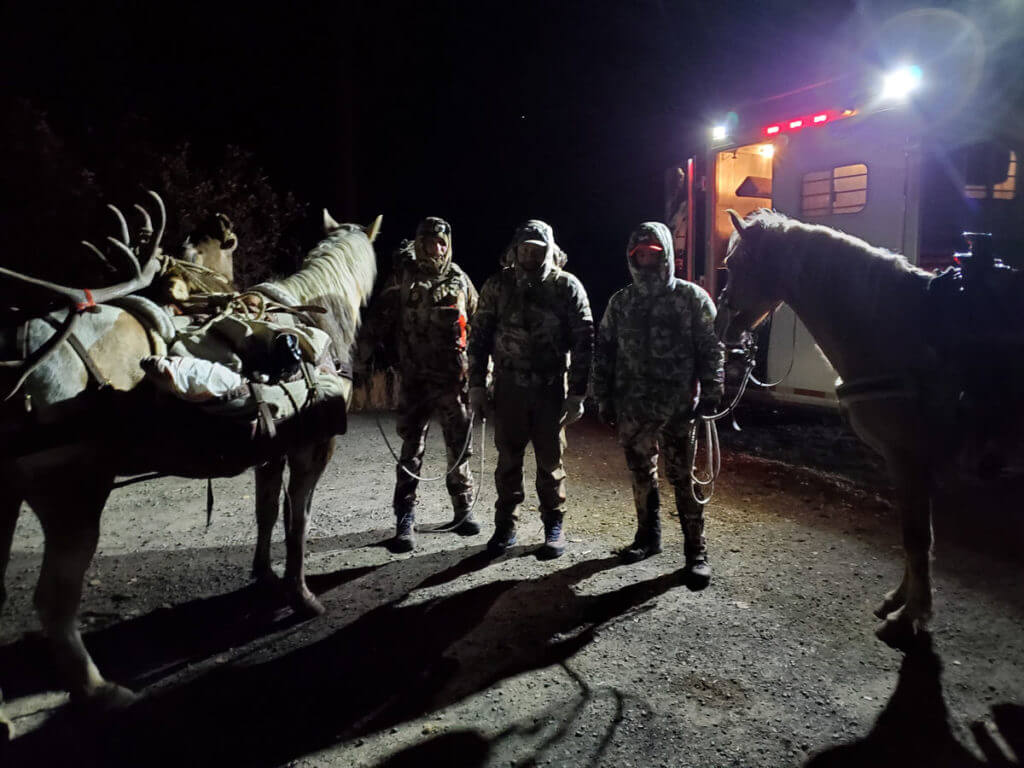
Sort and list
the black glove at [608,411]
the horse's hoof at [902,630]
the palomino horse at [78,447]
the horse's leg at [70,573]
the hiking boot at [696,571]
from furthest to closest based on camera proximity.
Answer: the black glove at [608,411]
the hiking boot at [696,571]
the horse's hoof at [902,630]
the horse's leg at [70,573]
the palomino horse at [78,447]

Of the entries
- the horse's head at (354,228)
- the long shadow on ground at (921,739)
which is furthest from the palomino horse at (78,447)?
the long shadow on ground at (921,739)

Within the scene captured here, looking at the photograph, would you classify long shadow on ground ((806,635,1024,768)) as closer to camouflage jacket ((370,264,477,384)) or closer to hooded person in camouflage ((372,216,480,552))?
hooded person in camouflage ((372,216,480,552))

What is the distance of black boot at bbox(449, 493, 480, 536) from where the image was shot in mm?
4863

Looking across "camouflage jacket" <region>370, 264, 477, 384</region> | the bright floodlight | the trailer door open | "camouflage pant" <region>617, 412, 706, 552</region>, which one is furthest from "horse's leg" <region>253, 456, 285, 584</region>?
the bright floodlight

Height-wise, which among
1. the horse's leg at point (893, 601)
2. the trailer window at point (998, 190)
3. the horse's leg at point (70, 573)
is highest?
the trailer window at point (998, 190)

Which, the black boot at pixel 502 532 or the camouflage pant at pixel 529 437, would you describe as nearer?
the camouflage pant at pixel 529 437

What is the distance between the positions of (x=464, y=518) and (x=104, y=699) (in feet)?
8.38

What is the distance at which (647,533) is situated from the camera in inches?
170

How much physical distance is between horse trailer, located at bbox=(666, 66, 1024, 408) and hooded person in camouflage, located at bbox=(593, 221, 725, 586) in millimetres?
1942

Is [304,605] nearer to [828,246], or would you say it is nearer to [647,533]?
[647,533]

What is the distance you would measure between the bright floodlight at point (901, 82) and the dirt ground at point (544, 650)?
394cm

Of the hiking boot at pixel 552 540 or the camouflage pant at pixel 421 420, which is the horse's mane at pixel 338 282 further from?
the hiking boot at pixel 552 540

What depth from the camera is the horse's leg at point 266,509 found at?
3876 mm

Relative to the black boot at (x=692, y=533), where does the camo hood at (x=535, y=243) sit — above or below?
above
